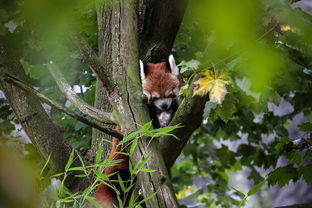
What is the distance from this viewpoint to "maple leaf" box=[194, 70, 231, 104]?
1.14 m

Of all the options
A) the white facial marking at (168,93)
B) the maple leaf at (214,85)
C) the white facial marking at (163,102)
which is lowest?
the white facial marking at (163,102)

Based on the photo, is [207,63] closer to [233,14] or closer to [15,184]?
[233,14]

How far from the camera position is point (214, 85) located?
46.6 inches

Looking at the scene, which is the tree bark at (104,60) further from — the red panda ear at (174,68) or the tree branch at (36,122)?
the red panda ear at (174,68)

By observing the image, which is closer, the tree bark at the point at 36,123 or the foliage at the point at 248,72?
the foliage at the point at 248,72

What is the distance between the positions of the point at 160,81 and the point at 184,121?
1207 millimetres

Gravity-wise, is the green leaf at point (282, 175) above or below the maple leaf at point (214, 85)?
below

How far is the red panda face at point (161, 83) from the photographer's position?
272 cm

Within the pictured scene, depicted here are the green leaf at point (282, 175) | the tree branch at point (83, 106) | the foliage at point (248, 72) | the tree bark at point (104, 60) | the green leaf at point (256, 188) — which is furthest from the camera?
the tree bark at point (104, 60)

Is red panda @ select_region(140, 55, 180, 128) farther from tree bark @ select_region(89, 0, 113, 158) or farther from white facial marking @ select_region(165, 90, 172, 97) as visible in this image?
tree bark @ select_region(89, 0, 113, 158)

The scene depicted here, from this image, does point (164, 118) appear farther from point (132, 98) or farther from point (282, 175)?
point (132, 98)

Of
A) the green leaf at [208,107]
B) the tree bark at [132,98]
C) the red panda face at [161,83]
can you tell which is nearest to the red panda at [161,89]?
the red panda face at [161,83]

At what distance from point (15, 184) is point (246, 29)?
0.85 ft

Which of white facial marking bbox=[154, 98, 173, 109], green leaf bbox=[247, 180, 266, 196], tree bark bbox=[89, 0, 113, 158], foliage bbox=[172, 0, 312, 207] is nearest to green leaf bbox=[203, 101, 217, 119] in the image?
foliage bbox=[172, 0, 312, 207]
